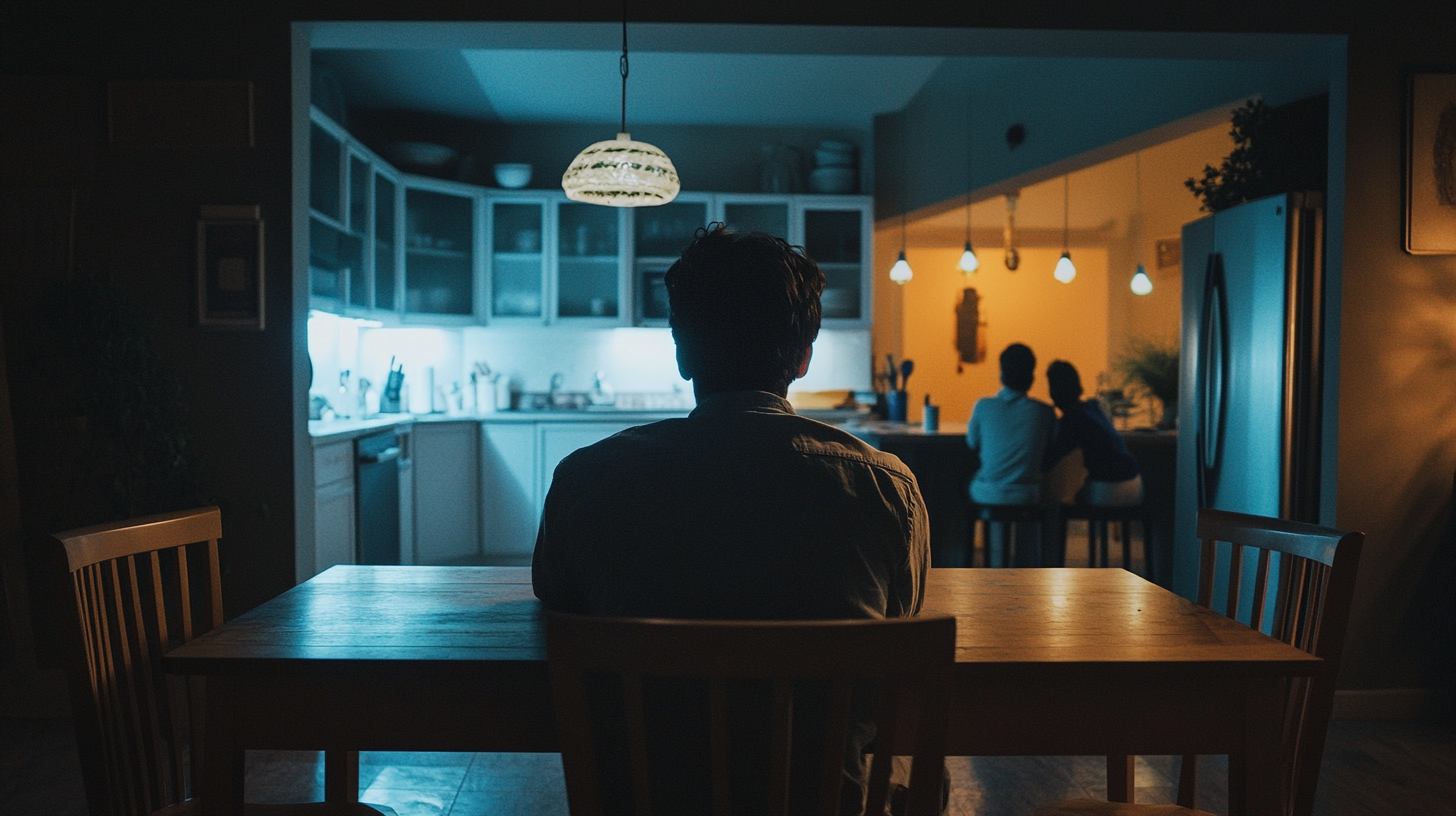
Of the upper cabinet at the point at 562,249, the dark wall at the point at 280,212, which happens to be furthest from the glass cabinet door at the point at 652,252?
the dark wall at the point at 280,212

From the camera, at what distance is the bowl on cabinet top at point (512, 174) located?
5.64 meters

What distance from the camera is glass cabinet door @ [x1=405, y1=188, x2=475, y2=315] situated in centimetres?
541

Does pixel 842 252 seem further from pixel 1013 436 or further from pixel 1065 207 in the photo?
pixel 1065 207

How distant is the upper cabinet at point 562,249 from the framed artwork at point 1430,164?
3.20 meters

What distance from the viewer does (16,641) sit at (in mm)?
2822

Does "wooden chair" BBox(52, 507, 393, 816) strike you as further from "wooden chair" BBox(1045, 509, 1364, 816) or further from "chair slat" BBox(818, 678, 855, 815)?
"wooden chair" BBox(1045, 509, 1364, 816)

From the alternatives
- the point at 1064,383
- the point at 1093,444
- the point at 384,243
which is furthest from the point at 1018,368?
the point at 384,243

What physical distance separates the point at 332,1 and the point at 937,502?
313 centimetres

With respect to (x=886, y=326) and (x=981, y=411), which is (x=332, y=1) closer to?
(x=981, y=411)

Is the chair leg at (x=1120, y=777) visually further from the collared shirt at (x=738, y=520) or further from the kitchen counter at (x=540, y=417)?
the kitchen counter at (x=540, y=417)

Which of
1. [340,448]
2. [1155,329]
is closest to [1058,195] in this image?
[1155,329]

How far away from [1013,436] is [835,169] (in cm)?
264

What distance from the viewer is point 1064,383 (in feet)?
13.1

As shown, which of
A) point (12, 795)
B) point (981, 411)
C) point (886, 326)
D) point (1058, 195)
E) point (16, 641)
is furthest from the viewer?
point (1058, 195)
